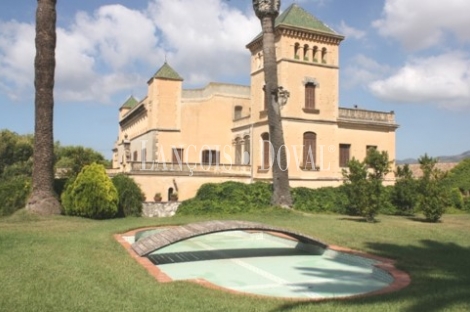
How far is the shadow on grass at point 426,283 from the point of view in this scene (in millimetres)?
5504

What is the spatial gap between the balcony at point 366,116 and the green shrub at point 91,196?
16629 millimetres

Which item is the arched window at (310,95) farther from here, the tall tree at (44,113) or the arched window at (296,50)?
the tall tree at (44,113)

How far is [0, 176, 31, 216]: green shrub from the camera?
18.4 metres

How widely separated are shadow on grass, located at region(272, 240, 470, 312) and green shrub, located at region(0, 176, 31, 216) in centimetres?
1510

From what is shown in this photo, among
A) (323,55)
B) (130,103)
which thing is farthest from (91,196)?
(130,103)

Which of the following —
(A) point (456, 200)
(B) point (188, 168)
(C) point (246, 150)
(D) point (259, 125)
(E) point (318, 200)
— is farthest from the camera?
(C) point (246, 150)

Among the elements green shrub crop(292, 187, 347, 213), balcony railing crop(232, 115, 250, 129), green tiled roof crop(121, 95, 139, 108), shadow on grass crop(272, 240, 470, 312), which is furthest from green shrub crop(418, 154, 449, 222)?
green tiled roof crop(121, 95, 139, 108)

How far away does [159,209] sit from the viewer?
70.0 ft

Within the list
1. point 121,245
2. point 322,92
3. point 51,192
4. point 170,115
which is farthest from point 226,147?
point 121,245

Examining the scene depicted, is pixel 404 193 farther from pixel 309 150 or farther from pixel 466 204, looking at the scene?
pixel 309 150

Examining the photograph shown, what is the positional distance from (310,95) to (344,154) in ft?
15.9

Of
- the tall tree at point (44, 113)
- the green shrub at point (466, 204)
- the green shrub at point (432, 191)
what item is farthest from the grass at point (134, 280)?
the green shrub at point (466, 204)

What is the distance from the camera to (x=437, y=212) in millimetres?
17828

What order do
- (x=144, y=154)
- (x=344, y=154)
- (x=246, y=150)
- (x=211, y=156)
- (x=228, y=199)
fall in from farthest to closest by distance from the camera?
(x=144, y=154)
(x=211, y=156)
(x=246, y=150)
(x=344, y=154)
(x=228, y=199)
